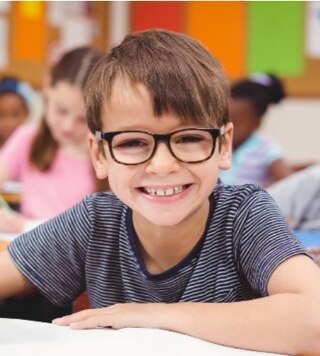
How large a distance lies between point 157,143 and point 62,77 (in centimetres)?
118

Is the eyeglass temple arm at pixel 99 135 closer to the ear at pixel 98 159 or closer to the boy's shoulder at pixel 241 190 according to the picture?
the ear at pixel 98 159

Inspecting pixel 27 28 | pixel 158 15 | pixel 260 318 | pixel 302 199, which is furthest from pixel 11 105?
pixel 260 318

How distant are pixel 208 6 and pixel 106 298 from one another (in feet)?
10.2

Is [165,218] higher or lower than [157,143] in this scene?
lower

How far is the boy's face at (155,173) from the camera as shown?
829 mm

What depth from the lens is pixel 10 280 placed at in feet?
3.28

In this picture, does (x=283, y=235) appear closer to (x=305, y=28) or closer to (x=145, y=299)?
(x=145, y=299)

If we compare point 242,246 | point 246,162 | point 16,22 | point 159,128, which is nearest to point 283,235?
point 242,246

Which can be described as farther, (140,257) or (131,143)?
(140,257)

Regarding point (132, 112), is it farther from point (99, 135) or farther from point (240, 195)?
point (240, 195)

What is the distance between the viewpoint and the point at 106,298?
0.99 metres

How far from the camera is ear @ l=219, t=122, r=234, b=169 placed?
2.99 feet

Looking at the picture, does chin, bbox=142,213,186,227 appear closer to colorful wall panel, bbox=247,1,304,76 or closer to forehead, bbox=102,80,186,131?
forehead, bbox=102,80,186,131

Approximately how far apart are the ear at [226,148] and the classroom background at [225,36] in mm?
2799
